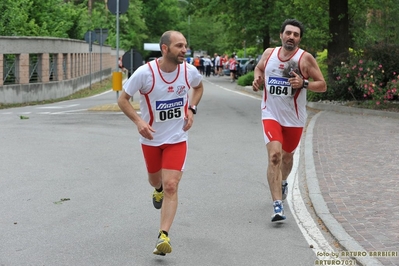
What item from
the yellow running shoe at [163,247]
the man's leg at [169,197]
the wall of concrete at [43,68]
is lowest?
the wall of concrete at [43,68]

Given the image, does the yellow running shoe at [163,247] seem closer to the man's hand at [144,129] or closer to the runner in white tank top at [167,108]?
the runner in white tank top at [167,108]

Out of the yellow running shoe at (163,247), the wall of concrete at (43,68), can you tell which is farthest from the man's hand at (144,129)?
the wall of concrete at (43,68)

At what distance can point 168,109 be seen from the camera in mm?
6898

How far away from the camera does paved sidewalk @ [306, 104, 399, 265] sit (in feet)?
23.0

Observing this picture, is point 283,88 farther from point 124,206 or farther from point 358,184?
point 358,184

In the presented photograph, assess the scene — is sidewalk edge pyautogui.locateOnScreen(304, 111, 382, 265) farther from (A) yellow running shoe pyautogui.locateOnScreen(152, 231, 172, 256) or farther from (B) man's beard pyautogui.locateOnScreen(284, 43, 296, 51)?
(B) man's beard pyautogui.locateOnScreen(284, 43, 296, 51)

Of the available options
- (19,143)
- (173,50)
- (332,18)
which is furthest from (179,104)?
(332,18)

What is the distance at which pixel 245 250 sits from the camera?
6816mm

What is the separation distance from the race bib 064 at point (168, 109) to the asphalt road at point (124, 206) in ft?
3.54

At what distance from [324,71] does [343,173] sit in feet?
61.5

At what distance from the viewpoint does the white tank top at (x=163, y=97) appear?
6.82 metres

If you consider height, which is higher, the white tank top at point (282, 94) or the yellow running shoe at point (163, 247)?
the white tank top at point (282, 94)

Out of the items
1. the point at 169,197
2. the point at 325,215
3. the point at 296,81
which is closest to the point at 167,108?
the point at 169,197

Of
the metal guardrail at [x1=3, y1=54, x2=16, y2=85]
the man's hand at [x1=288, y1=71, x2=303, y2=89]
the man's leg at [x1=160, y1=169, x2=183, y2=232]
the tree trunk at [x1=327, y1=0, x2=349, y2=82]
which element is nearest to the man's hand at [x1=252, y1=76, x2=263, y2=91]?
the man's hand at [x1=288, y1=71, x2=303, y2=89]
